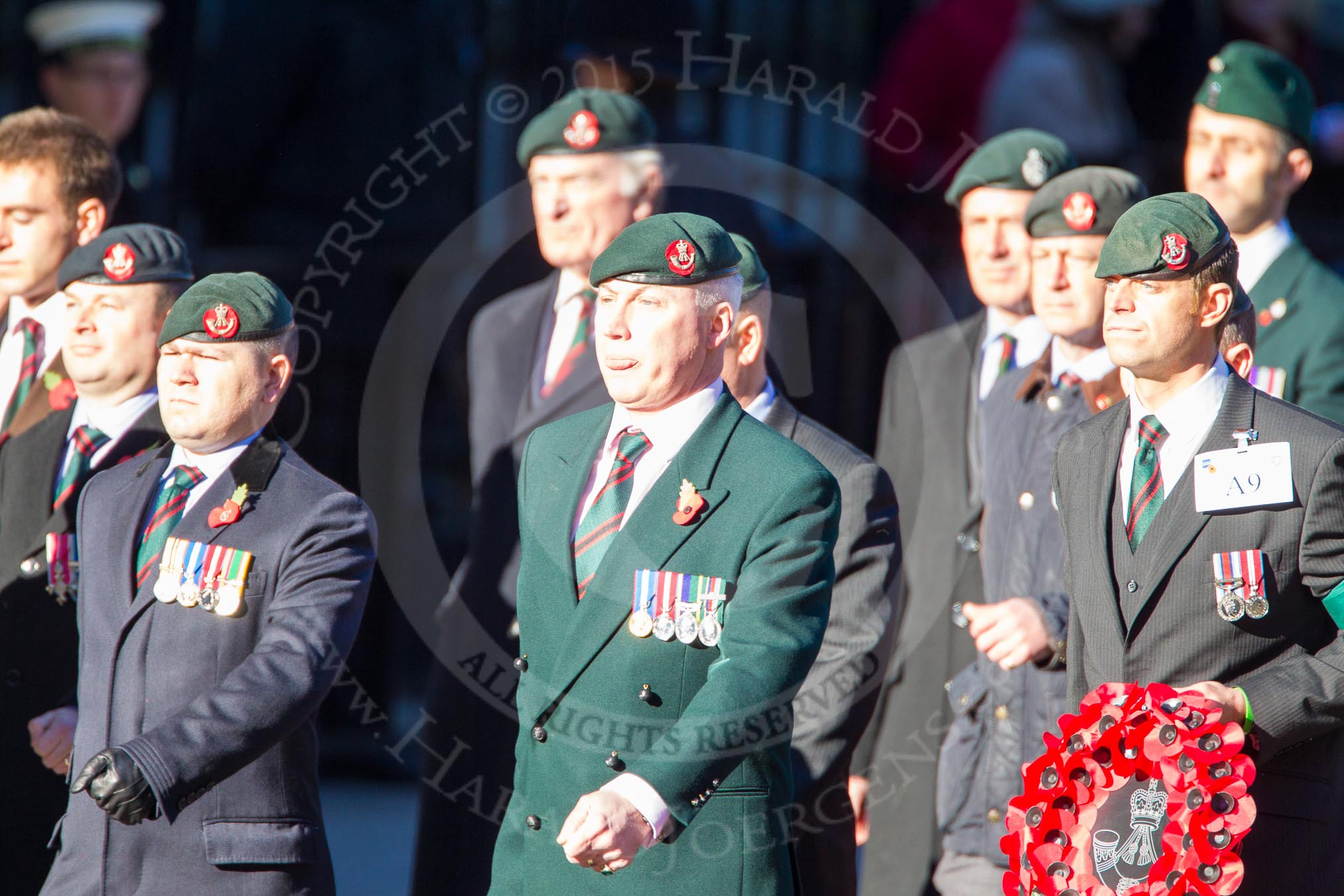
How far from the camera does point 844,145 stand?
253 inches

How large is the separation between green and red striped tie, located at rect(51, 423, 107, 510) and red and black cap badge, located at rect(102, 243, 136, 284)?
0.40 m

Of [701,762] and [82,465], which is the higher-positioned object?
[82,465]

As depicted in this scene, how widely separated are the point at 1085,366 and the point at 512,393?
1582mm

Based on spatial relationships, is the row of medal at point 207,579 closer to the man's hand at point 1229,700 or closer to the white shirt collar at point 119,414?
the white shirt collar at point 119,414

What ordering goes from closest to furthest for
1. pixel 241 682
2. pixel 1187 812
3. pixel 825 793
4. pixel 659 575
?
pixel 1187 812, pixel 659 575, pixel 241 682, pixel 825 793

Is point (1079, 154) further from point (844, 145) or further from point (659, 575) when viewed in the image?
point (659, 575)

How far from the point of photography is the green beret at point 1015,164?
15.9ft

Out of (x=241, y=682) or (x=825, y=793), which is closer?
(x=241, y=682)

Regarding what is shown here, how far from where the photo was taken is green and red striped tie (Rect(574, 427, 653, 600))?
321cm

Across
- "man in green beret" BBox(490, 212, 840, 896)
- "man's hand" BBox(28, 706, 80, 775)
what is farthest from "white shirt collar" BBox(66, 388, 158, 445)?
"man in green beret" BBox(490, 212, 840, 896)

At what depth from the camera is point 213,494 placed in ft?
11.9

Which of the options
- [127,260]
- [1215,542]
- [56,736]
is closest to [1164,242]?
[1215,542]

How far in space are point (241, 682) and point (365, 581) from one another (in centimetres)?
36

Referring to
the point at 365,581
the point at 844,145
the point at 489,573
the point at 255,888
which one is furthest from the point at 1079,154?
the point at 255,888
